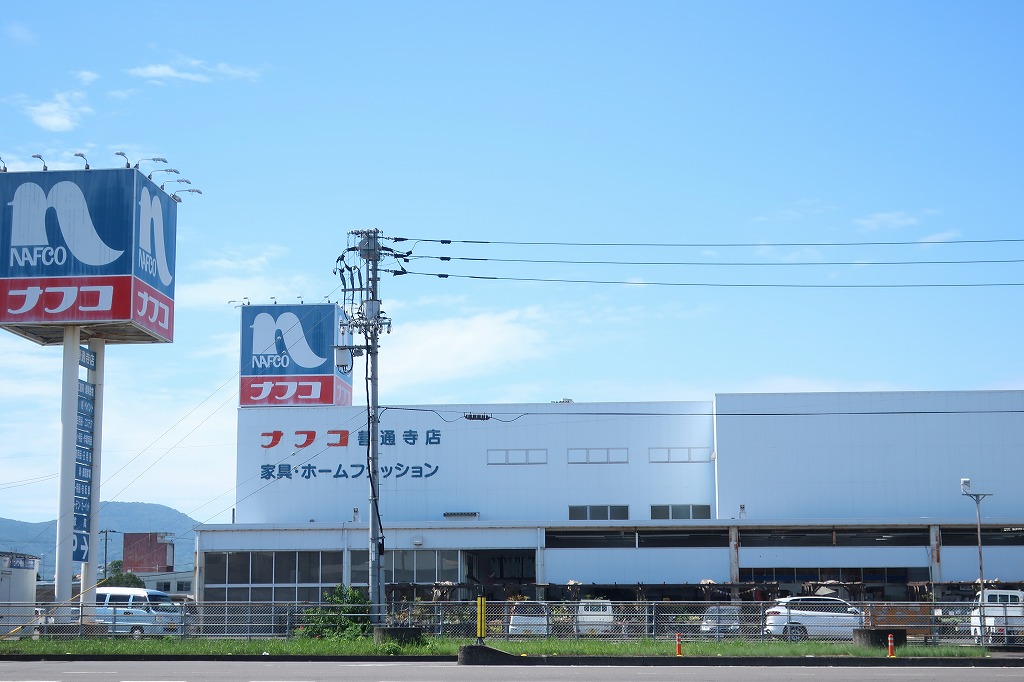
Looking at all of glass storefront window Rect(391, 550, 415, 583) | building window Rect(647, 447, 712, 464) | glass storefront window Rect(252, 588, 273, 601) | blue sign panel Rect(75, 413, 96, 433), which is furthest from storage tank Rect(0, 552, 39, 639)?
building window Rect(647, 447, 712, 464)

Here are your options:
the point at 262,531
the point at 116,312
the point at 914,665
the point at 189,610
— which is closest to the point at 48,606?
the point at 189,610

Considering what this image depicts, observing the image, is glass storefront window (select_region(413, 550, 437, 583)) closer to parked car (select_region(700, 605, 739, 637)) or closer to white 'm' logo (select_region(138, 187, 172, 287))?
white 'm' logo (select_region(138, 187, 172, 287))

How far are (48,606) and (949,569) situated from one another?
35474 mm

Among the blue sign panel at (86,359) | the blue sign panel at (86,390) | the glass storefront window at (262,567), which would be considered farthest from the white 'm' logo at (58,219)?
the glass storefront window at (262,567)

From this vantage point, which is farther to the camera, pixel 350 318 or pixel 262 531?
pixel 262 531

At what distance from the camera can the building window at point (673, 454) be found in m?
52.9

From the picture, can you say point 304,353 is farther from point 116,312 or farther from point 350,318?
point 350,318

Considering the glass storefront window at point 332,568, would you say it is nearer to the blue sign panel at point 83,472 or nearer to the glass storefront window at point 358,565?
the glass storefront window at point 358,565

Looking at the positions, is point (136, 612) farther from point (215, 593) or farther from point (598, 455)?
point (598, 455)

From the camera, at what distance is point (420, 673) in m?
22.8

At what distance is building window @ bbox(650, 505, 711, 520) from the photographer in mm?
52375

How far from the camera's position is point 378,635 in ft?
98.1

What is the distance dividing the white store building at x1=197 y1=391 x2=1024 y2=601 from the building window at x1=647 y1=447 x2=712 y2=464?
9 cm

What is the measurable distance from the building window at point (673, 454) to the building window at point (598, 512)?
8.81 ft
